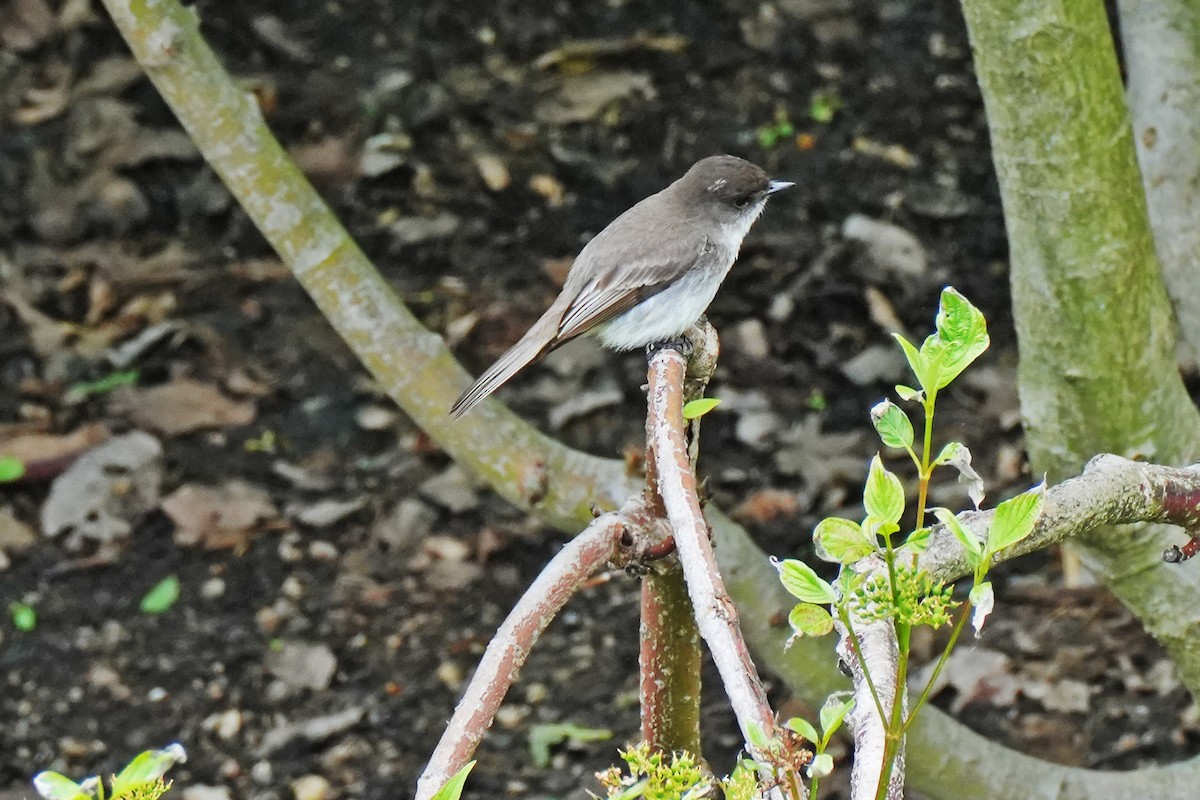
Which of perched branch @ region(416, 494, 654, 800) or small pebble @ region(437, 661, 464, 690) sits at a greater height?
perched branch @ region(416, 494, 654, 800)

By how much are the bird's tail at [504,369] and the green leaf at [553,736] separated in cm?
136

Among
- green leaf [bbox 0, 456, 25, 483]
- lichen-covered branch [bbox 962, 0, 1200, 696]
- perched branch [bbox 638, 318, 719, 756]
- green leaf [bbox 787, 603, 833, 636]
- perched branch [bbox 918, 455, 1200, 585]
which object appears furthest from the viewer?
green leaf [bbox 0, 456, 25, 483]

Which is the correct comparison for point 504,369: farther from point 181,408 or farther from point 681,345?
point 181,408

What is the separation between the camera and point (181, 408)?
563 centimetres

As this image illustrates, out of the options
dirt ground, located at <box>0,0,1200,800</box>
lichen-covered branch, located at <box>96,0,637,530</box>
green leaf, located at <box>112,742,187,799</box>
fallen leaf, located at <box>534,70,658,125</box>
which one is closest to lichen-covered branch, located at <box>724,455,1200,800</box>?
lichen-covered branch, located at <box>96,0,637,530</box>

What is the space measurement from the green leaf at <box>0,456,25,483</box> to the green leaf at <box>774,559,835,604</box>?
459 cm

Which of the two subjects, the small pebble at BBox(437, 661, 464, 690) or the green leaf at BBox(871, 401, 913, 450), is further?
the small pebble at BBox(437, 661, 464, 690)

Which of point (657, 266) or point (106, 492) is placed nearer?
point (657, 266)

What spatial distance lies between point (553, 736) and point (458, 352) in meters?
1.83

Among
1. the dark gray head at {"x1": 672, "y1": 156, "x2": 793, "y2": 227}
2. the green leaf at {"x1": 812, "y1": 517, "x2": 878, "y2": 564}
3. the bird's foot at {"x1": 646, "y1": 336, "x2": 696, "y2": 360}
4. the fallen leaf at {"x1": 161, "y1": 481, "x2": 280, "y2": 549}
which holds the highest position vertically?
the green leaf at {"x1": 812, "y1": 517, "x2": 878, "y2": 564}

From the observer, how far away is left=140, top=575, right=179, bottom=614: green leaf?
16.2 feet

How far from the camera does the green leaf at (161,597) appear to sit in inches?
195

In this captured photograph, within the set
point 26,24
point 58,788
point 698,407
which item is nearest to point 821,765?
point 58,788

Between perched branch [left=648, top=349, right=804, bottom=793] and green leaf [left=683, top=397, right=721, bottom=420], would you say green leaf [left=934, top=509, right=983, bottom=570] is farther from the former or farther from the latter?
green leaf [left=683, top=397, right=721, bottom=420]
